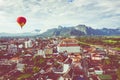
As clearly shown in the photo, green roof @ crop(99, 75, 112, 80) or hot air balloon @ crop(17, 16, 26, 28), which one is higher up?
hot air balloon @ crop(17, 16, 26, 28)

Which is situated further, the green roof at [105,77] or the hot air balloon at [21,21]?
the green roof at [105,77]

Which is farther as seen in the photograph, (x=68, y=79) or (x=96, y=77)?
(x=96, y=77)

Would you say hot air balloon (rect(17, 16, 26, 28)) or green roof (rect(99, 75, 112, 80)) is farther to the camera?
green roof (rect(99, 75, 112, 80))

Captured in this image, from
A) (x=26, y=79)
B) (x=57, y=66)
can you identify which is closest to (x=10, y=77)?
(x=26, y=79)

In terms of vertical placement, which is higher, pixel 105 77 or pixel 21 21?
pixel 21 21

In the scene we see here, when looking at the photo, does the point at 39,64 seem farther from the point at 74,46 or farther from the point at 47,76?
the point at 74,46

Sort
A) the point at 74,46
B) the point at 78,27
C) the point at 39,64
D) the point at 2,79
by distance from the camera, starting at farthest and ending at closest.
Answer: the point at 78,27
the point at 74,46
the point at 39,64
the point at 2,79

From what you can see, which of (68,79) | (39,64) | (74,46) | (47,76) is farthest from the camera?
(74,46)

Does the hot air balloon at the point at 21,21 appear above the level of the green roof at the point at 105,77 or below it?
above

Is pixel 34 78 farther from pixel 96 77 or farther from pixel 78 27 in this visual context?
pixel 78 27

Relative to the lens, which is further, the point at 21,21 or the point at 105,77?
the point at 105,77
